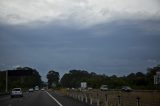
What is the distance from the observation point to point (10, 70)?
108 meters

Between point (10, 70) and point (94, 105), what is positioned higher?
point (10, 70)

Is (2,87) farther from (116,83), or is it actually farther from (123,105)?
(123,105)

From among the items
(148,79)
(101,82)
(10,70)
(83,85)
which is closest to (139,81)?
(148,79)

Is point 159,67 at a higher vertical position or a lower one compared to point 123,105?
higher

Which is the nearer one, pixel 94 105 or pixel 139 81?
pixel 94 105

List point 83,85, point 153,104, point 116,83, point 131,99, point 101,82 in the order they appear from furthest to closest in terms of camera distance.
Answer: point 101,82 → point 116,83 → point 83,85 → point 131,99 → point 153,104

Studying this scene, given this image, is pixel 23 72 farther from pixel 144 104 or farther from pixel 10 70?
pixel 144 104

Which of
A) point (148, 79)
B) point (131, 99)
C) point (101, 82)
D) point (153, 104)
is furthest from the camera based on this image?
point (101, 82)

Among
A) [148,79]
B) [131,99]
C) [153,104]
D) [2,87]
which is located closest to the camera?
[153,104]

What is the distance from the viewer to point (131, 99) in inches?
1027

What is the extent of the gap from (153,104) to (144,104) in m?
1.27

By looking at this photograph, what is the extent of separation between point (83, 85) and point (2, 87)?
47.6m

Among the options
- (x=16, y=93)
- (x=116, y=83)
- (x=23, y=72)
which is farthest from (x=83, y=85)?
(x=116, y=83)

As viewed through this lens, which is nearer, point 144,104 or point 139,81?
point 144,104
